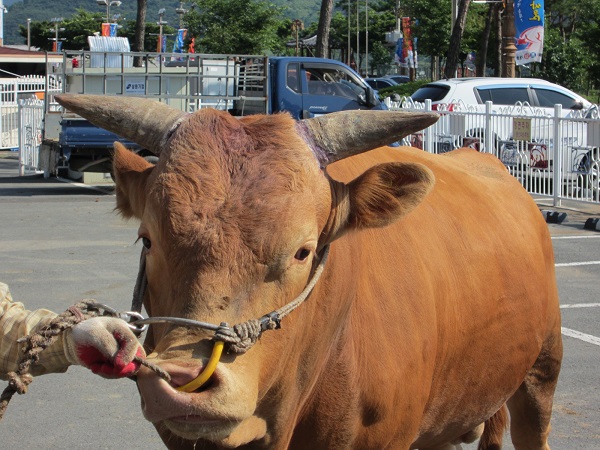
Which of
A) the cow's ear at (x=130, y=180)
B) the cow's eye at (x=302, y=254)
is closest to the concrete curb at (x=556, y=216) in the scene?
the cow's ear at (x=130, y=180)

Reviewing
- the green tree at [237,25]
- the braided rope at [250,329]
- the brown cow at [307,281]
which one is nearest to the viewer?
the braided rope at [250,329]

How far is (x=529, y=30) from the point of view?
21.2m

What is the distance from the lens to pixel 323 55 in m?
29.7

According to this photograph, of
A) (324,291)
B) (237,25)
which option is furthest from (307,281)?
(237,25)

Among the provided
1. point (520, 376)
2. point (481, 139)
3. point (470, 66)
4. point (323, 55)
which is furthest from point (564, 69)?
point (520, 376)

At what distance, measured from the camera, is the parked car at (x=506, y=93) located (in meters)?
20.1

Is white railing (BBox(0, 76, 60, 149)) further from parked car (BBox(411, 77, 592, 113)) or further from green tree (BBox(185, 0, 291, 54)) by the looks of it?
green tree (BBox(185, 0, 291, 54))

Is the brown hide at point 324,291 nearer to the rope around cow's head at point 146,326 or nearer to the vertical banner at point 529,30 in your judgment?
the rope around cow's head at point 146,326

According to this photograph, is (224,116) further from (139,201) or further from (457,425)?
(457,425)

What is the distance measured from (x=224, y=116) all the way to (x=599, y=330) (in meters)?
5.92

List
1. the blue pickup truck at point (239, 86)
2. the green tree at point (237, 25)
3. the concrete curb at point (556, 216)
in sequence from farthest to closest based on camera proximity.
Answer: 1. the green tree at point (237, 25)
2. the blue pickup truck at point (239, 86)
3. the concrete curb at point (556, 216)

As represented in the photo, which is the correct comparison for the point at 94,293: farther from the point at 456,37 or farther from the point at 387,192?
the point at 456,37

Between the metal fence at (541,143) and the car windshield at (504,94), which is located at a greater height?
the car windshield at (504,94)

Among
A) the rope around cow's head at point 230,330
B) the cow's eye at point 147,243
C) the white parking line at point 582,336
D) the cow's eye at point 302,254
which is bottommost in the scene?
the white parking line at point 582,336
